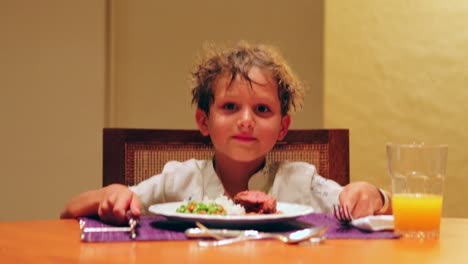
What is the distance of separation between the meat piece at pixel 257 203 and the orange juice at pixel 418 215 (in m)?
0.20

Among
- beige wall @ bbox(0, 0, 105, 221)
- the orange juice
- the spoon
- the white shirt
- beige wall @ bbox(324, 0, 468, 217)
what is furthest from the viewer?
beige wall @ bbox(0, 0, 105, 221)

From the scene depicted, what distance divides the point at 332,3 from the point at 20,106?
1.26 meters

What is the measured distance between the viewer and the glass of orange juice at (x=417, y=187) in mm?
970

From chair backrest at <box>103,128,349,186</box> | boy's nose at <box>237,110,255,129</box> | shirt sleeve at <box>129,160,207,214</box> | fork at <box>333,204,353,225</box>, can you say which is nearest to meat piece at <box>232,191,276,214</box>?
fork at <box>333,204,353,225</box>

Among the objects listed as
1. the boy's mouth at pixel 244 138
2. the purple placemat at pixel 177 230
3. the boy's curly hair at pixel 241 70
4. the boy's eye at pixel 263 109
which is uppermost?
the boy's curly hair at pixel 241 70

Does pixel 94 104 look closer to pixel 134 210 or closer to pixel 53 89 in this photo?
pixel 53 89

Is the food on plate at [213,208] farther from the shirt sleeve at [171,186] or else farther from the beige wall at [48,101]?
the beige wall at [48,101]

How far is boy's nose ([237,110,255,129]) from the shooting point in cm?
138

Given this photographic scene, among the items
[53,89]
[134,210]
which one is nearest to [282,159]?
[134,210]

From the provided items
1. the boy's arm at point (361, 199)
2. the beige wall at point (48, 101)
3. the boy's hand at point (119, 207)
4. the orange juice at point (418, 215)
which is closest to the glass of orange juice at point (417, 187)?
the orange juice at point (418, 215)

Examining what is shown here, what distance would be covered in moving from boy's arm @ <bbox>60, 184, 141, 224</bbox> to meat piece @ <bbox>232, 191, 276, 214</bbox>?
0.18 m

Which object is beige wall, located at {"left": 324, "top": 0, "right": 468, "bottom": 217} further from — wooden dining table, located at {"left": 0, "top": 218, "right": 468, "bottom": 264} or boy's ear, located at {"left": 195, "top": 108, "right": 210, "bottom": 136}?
wooden dining table, located at {"left": 0, "top": 218, "right": 468, "bottom": 264}

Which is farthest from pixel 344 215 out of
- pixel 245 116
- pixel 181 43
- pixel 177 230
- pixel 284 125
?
pixel 181 43

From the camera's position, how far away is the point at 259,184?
1.53 meters
